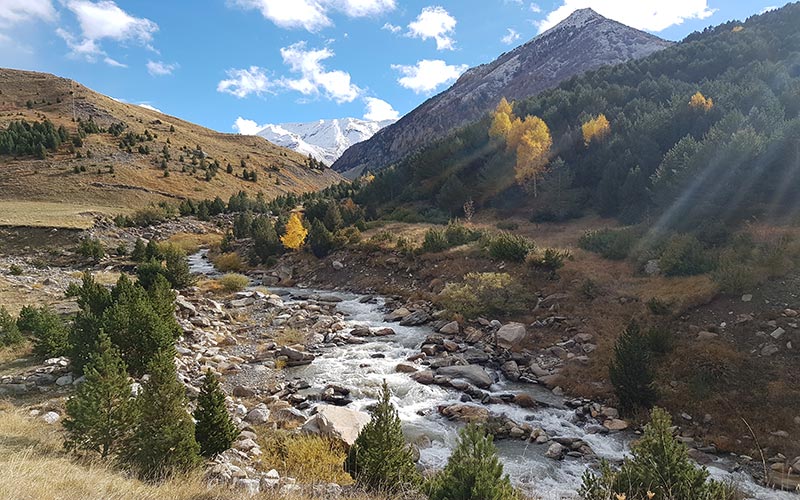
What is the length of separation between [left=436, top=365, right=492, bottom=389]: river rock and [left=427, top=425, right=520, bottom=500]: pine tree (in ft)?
27.0

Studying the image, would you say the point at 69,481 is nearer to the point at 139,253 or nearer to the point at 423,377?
the point at 423,377

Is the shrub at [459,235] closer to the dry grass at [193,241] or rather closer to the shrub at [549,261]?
the shrub at [549,261]

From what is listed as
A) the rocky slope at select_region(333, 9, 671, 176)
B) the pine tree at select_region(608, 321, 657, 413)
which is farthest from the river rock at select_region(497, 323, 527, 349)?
the rocky slope at select_region(333, 9, 671, 176)

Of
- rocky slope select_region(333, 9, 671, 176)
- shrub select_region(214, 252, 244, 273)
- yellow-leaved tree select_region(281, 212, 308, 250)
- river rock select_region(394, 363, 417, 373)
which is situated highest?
rocky slope select_region(333, 9, 671, 176)

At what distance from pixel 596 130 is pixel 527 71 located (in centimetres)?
12173

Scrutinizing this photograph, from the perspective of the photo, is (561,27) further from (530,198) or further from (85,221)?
(85,221)

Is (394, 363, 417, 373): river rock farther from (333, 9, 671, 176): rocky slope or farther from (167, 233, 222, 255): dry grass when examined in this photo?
(333, 9, 671, 176): rocky slope

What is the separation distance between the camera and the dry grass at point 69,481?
5.29 metres

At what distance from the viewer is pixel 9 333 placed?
1334 cm

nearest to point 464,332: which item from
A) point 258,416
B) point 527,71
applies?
point 258,416

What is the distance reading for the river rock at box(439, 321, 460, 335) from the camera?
63.3 feet

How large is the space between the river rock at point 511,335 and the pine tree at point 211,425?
38.7ft

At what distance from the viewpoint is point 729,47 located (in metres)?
57.8

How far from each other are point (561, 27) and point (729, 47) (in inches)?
5003
